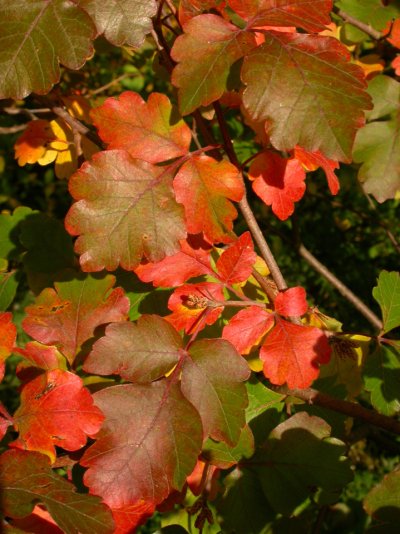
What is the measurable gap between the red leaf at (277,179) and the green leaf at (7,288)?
0.62m

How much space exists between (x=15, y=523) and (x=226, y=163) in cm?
68

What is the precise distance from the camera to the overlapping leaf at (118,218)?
41.6 inches

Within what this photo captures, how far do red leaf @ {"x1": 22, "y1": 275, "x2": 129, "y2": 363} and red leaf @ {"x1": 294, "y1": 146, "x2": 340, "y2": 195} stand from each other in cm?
43

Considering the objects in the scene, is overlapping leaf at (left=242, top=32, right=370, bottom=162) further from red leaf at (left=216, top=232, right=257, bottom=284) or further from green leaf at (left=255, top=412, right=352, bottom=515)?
green leaf at (left=255, top=412, right=352, bottom=515)

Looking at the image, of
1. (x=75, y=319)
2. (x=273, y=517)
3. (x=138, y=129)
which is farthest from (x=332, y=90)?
(x=273, y=517)

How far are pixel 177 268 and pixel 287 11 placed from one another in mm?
480

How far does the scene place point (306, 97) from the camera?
97 centimetres

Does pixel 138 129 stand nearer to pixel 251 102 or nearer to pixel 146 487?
pixel 251 102

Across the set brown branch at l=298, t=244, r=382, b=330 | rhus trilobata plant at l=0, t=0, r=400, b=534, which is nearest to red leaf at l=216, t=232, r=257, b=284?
rhus trilobata plant at l=0, t=0, r=400, b=534

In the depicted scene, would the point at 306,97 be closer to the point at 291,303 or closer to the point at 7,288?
the point at 291,303

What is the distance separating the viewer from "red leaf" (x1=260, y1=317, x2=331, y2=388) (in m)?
1.11

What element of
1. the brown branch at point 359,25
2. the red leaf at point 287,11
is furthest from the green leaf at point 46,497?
the brown branch at point 359,25

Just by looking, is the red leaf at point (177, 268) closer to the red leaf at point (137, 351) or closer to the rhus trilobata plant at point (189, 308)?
the rhus trilobata plant at point (189, 308)

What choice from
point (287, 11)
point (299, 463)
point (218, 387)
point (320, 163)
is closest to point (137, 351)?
point (218, 387)
